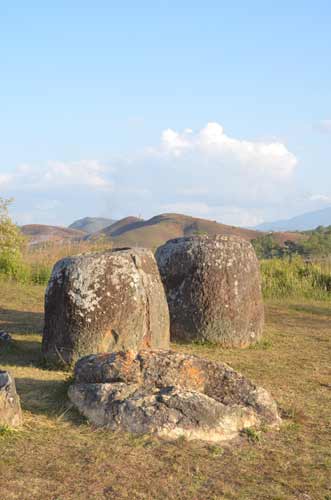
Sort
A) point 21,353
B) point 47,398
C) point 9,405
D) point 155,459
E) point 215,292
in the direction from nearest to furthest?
point 155,459, point 9,405, point 47,398, point 21,353, point 215,292

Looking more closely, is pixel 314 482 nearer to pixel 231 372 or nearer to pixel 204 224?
pixel 231 372

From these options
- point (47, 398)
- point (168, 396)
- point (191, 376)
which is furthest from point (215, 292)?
point (168, 396)

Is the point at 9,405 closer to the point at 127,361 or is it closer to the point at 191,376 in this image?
the point at 127,361

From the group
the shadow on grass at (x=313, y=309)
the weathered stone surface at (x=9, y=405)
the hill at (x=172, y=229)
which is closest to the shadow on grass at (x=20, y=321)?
the weathered stone surface at (x=9, y=405)

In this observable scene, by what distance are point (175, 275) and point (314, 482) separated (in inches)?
238

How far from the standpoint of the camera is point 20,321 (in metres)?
11.7

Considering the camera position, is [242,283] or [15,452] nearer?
[15,452]

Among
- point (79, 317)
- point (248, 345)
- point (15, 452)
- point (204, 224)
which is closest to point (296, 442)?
point (15, 452)

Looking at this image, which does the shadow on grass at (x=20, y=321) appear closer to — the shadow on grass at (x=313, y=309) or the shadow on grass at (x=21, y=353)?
the shadow on grass at (x=21, y=353)

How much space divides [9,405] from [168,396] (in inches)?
55.9

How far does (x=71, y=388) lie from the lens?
6340 mm

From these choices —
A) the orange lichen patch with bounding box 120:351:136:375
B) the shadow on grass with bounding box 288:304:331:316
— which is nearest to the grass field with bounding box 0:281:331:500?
the orange lichen patch with bounding box 120:351:136:375

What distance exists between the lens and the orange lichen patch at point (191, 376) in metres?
6.37

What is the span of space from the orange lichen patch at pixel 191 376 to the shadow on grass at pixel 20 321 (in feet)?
16.2
